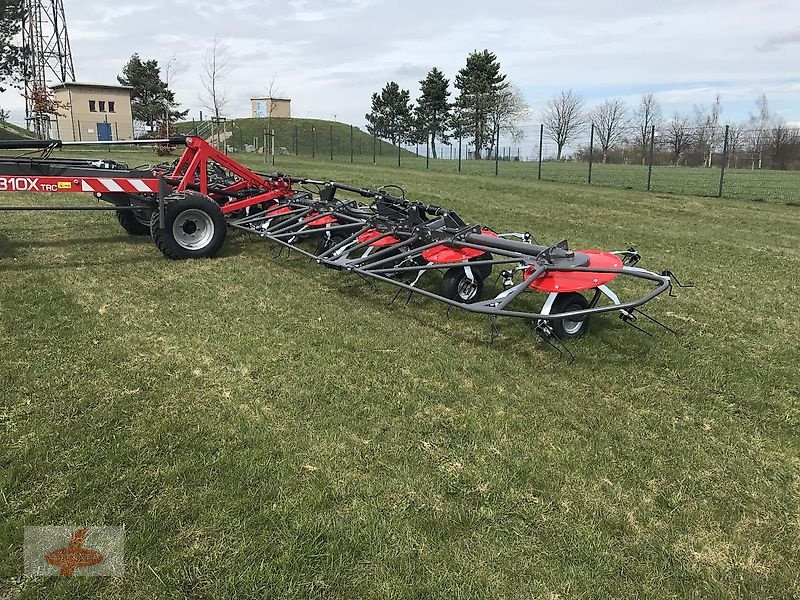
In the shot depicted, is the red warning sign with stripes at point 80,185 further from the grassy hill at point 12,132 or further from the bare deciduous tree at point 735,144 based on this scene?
the grassy hill at point 12,132

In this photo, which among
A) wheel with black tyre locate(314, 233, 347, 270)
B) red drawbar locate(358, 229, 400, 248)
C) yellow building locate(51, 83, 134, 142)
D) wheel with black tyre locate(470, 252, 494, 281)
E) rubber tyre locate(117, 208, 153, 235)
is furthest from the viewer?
yellow building locate(51, 83, 134, 142)

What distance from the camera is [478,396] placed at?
389 cm

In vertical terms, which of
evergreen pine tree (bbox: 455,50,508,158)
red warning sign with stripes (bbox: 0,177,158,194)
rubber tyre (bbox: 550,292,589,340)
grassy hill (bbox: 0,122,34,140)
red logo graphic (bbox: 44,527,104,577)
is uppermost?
evergreen pine tree (bbox: 455,50,508,158)

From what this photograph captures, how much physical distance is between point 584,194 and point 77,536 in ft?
51.4

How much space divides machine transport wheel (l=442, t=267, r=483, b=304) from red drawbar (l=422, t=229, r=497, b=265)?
4.3 inches

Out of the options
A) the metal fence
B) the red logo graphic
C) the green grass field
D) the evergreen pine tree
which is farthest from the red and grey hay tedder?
the evergreen pine tree

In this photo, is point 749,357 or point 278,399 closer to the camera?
point 278,399

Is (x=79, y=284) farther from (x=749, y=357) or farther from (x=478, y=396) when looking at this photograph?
(x=749, y=357)

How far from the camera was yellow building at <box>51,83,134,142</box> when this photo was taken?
49781 millimetres

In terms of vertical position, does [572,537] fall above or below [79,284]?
below

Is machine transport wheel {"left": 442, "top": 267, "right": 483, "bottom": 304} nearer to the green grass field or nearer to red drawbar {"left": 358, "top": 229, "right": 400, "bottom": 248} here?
the green grass field

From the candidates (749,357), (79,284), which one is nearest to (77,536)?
(79,284)

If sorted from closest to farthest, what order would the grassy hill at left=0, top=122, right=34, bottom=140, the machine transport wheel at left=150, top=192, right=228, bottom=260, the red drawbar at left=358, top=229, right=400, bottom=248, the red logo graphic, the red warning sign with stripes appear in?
the red logo graphic < the red drawbar at left=358, top=229, right=400, bottom=248 < the red warning sign with stripes < the machine transport wheel at left=150, top=192, right=228, bottom=260 < the grassy hill at left=0, top=122, right=34, bottom=140

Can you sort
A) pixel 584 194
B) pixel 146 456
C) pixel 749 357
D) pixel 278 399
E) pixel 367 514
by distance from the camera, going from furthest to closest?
1. pixel 584 194
2. pixel 749 357
3. pixel 278 399
4. pixel 146 456
5. pixel 367 514
